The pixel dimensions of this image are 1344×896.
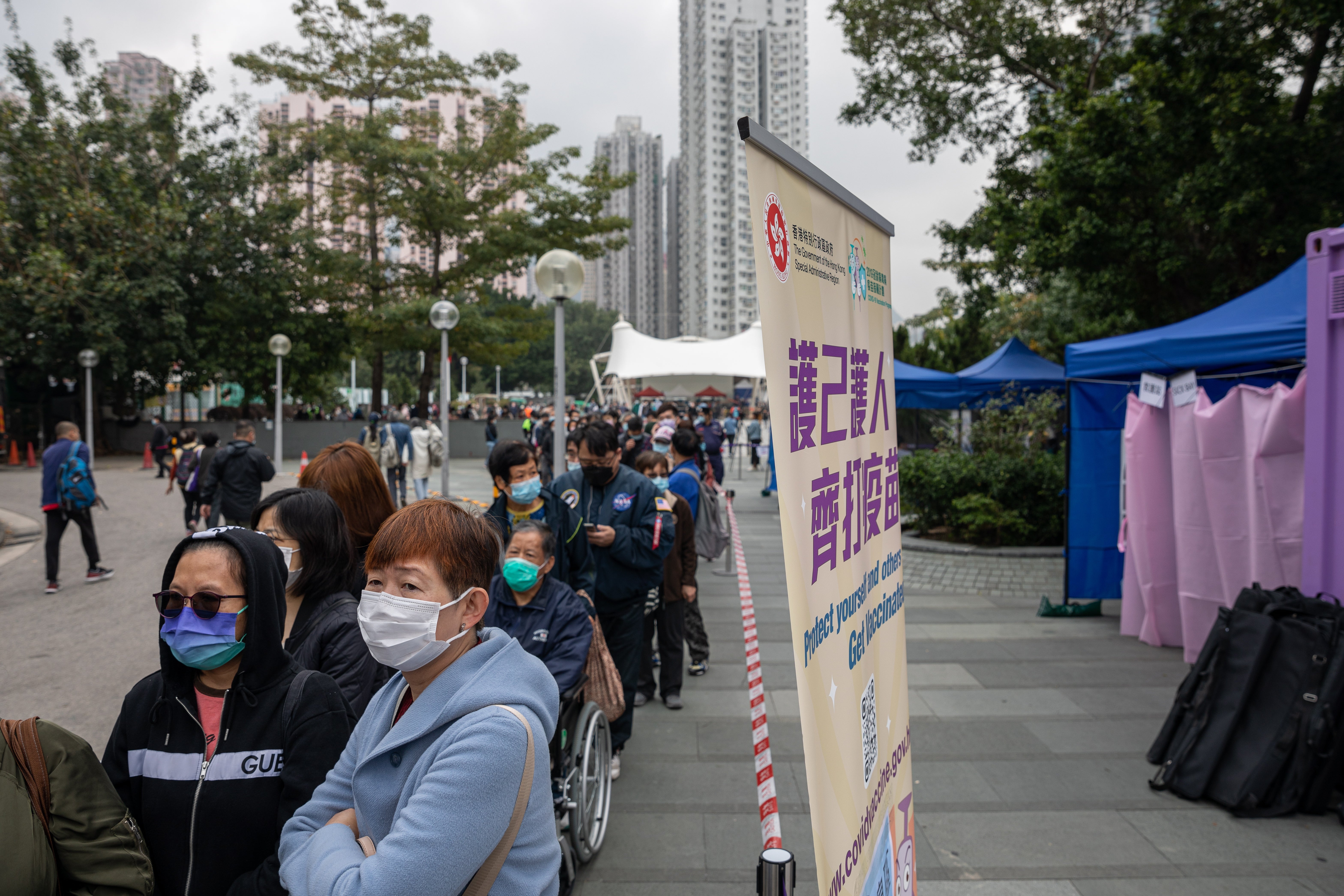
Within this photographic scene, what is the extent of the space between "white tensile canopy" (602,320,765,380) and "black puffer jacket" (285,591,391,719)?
65.7 ft

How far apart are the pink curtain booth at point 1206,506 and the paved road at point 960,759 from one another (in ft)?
1.53

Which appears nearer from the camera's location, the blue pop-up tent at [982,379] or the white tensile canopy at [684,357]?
the blue pop-up tent at [982,379]

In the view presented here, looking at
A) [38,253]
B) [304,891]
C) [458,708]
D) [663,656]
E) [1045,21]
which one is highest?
[1045,21]

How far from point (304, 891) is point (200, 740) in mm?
591

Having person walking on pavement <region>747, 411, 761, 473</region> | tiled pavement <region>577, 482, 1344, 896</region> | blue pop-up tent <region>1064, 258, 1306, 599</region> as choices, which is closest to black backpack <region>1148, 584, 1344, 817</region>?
tiled pavement <region>577, 482, 1344, 896</region>

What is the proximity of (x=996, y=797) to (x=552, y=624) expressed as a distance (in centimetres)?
270

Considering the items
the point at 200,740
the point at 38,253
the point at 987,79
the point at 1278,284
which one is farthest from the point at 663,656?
the point at 38,253

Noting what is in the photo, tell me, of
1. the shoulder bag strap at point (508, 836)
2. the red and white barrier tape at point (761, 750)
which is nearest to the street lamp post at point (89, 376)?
the red and white barrier tape at point (761, 750)

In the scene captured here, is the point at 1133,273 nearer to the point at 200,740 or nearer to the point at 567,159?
the point at 200,740

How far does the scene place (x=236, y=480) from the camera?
9.23 metres

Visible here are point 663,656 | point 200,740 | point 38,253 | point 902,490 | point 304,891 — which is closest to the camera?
point 304,891

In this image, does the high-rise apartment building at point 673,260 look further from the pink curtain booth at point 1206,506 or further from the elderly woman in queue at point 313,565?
the elderly woman in queue at point 313,565

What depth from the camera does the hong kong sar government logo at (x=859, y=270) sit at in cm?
194

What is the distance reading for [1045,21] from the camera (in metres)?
13.2
